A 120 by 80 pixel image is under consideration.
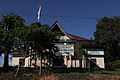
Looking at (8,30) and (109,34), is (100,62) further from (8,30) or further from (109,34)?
(8,30)

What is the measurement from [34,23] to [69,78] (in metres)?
7.76

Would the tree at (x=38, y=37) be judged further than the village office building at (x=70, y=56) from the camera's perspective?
No

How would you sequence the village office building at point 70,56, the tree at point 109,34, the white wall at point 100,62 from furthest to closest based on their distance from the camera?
the tree at point 109,34 < the white wall at point 100,62 < the village office building at point 70,56

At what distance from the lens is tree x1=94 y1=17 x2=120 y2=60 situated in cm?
6438

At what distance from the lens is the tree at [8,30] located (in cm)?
3270

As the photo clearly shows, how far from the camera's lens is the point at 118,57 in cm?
6838

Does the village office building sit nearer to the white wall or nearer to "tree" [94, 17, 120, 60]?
the white wall

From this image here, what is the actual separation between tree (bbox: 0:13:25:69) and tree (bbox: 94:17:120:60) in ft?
99.3

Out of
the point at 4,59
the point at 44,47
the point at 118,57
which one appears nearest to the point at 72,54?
the point at 4,59

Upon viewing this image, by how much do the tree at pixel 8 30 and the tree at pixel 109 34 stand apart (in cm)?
3026

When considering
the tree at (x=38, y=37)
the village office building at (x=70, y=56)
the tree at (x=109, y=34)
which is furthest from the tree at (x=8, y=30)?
the tree at (x=109, y=34)

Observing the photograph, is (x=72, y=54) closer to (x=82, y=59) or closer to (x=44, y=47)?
(x=82, y=59)

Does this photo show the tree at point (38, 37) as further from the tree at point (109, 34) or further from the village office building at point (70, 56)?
the tree at point (109, 34)

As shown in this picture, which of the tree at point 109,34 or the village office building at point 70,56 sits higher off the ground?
the tree at point 109,34
